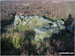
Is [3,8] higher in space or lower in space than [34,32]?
higher

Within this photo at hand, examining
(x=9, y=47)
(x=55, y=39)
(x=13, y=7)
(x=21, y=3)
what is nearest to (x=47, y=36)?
(x=55, y=39)

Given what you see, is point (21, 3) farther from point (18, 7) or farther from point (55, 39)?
point (55, 39)

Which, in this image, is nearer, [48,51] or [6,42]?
[48,51]

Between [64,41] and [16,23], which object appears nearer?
[64,41]

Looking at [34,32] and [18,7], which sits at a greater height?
[18,7]

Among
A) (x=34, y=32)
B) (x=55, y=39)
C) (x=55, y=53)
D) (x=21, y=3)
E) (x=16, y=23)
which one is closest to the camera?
(x=55, y=53)

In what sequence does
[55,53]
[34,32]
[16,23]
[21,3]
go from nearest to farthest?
[55,53], [34,32], [16,23], [21,3]

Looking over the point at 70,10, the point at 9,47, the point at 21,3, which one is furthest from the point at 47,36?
the point at 21,3

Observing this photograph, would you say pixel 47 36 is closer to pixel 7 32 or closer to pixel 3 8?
pixel 7 32

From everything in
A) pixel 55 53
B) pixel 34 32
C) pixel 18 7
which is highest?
pixel 18 7
